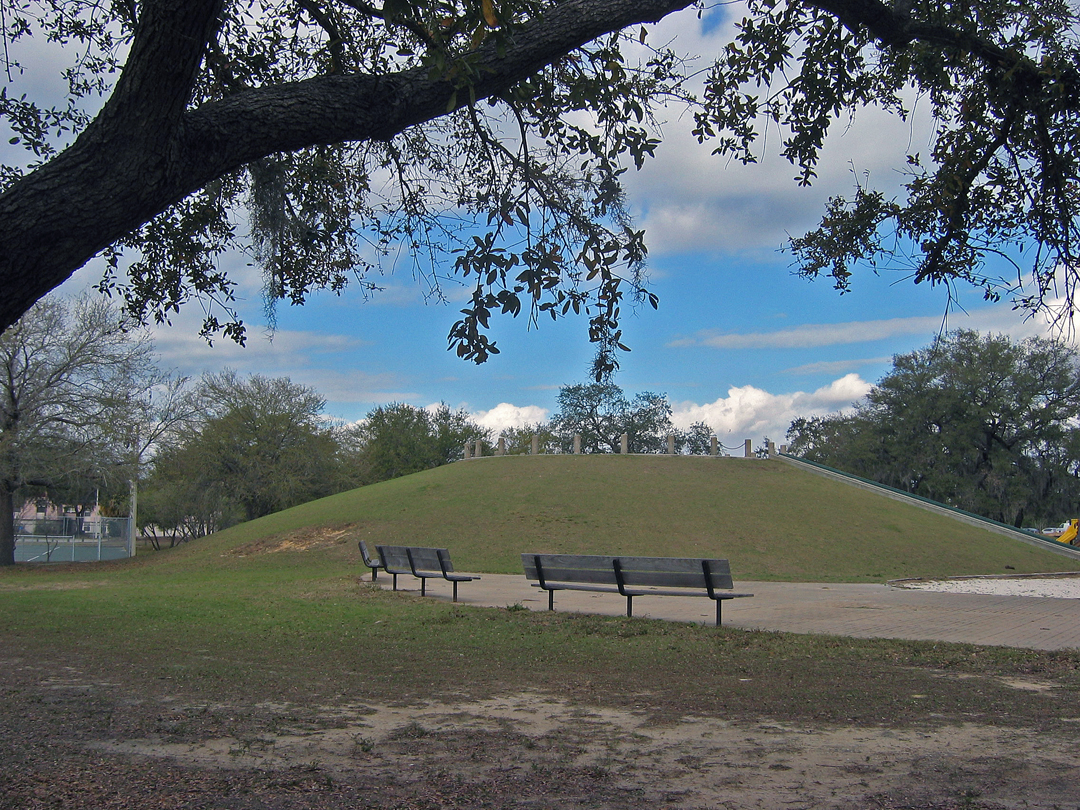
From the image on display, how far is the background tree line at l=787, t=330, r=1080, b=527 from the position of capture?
46.2m

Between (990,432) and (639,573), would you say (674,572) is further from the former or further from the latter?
(990,432)

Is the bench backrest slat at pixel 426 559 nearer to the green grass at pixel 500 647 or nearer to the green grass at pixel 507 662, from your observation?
the green grass at pixel 500 647

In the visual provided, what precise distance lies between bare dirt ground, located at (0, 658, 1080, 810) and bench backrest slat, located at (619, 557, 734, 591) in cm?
446

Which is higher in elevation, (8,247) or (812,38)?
(812,38)

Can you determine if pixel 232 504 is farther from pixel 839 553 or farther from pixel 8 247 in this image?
pixel 8 247

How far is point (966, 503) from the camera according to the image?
46844mm

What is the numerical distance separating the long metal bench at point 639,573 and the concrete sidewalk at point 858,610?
503 mm

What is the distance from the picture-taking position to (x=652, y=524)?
25438 millimetres

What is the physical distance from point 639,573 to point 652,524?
50.3 ft

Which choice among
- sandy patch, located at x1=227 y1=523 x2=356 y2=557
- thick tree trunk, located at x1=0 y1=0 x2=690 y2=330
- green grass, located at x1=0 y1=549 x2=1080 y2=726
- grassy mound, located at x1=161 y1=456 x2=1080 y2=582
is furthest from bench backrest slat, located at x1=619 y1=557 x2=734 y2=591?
sandy patch, located at x1=227 y1=523 x2=356 y2=557

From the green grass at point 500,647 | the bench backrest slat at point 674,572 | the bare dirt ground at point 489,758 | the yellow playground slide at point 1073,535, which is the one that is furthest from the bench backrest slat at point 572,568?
the yellow playground slide at point 1073,535

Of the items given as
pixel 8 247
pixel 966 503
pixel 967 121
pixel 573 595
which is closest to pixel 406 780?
pixel 8 247

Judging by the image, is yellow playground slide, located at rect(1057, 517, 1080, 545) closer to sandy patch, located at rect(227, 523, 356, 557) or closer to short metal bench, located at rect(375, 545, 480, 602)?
sandy patch, located at rect(227, 523, 356, 557)

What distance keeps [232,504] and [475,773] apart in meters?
43.8
